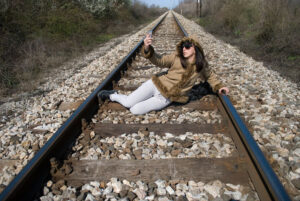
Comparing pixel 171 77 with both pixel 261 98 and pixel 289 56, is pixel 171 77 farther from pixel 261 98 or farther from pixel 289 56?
pixel 289 56

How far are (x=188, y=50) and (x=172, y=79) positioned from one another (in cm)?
42

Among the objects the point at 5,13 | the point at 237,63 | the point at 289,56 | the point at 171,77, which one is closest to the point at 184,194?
the point at 171,77

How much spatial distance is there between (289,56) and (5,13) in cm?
804

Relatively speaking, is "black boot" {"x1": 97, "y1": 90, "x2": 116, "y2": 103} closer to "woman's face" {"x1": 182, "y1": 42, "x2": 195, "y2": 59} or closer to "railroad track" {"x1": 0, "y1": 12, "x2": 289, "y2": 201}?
"railroad track" {"x1": 0, "y1": 12, "x2": 289, "y2": 201}

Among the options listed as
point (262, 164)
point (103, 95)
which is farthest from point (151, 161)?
point (103, 95)

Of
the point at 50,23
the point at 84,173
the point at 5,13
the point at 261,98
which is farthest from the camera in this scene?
the point at 50,23

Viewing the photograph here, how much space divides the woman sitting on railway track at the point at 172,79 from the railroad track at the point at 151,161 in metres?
0.15

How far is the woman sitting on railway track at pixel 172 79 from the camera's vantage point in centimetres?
288

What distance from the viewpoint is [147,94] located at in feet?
10.3

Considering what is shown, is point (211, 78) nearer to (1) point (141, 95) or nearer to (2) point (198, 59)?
(2) point (198, 59)

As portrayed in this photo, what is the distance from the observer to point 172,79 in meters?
3.08

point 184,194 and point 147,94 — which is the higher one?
point 147,94

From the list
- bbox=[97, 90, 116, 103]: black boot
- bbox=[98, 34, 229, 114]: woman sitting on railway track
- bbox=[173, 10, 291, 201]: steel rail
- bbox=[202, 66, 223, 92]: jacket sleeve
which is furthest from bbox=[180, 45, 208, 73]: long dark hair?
bbox=[97, 90, 116, 103]: black boot

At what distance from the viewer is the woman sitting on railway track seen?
113 inches
